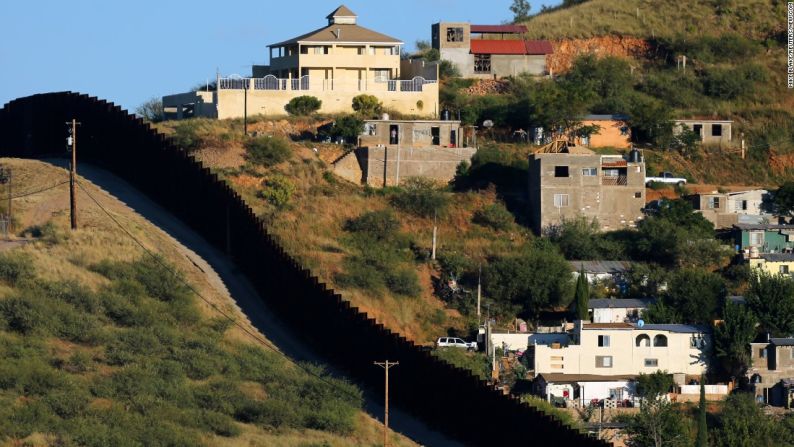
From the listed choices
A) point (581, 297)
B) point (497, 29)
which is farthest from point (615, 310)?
point (497, 29)

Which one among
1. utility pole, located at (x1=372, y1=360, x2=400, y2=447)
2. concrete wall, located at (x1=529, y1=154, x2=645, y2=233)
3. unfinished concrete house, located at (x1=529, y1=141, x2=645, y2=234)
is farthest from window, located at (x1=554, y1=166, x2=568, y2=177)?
utility pole, located at (x1=372, y1=360, x2=400, y2=447)

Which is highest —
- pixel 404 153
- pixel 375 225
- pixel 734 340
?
pixel 404 153

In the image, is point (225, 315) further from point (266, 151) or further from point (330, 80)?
point (330, 80)

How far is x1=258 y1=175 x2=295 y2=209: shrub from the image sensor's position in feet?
310

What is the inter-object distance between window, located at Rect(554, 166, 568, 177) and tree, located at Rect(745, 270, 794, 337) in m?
8.89

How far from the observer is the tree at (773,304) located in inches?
3482

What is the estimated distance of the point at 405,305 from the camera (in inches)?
3474

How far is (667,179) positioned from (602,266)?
7803mm

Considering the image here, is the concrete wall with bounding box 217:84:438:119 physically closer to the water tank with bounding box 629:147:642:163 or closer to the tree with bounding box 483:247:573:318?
the water tank with bounding box 629:147:642:163

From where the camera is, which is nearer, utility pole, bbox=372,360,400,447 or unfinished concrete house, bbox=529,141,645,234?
utility pole, bbox=372,360,400,447

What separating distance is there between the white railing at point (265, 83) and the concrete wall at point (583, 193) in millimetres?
11753

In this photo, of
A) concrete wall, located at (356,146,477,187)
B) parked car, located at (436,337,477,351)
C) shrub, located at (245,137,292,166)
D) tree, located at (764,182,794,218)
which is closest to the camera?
parked car, located at (436,337,477,351)

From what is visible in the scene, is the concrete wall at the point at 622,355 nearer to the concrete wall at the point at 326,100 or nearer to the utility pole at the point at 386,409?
the concrete wall at the point at 326,100

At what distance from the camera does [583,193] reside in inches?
3782
